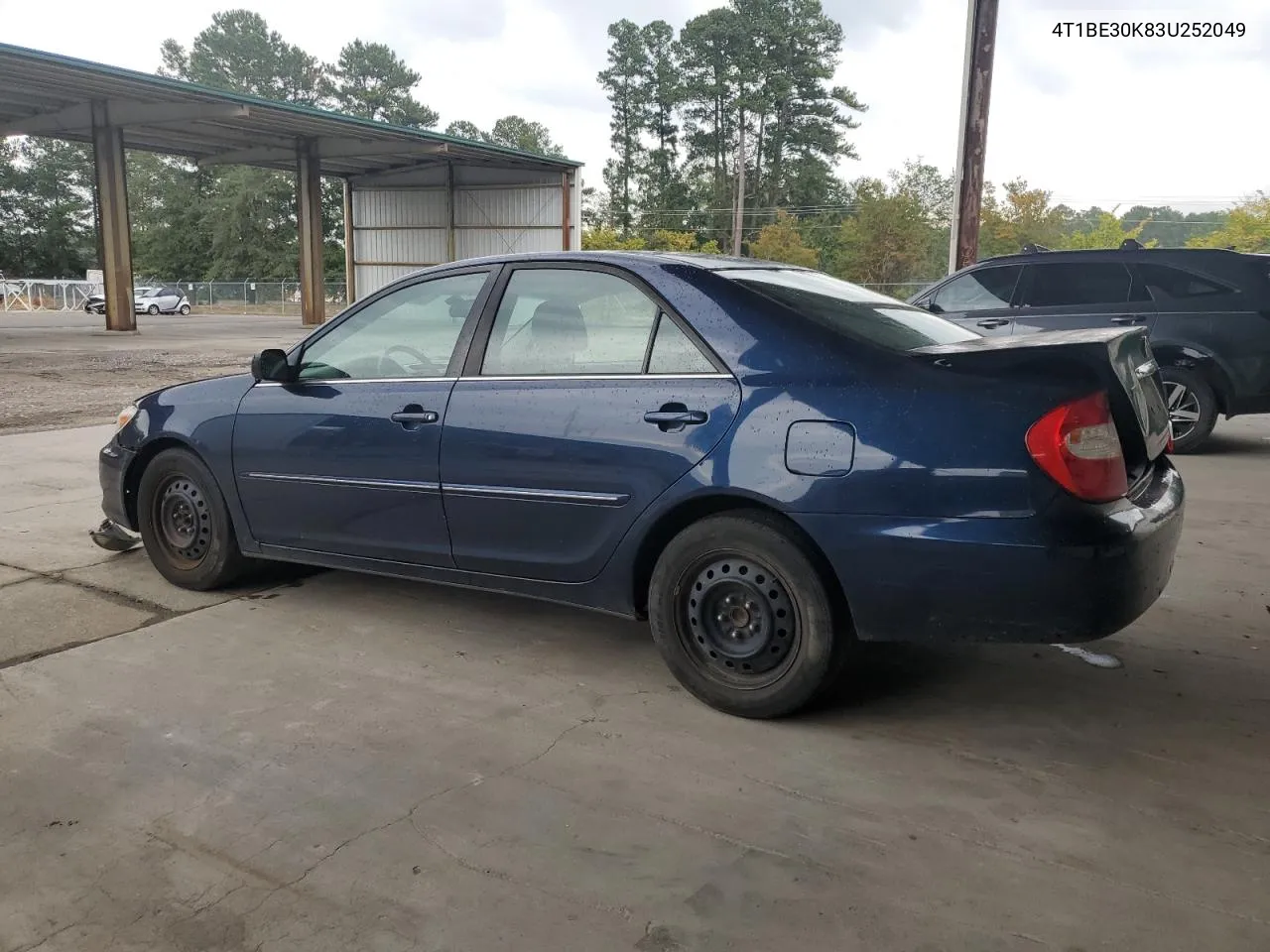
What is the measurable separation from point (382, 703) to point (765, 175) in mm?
59375

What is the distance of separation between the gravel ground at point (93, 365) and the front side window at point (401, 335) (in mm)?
7370

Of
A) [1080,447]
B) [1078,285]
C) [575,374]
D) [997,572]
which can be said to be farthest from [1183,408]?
[575,374]

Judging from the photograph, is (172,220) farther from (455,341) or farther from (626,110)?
(455,341)

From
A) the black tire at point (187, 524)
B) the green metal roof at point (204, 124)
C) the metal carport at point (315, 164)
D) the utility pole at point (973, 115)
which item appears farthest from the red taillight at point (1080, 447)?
the metal carport at point (315, 164)

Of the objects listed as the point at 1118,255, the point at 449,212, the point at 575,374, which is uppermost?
the point at 449,212

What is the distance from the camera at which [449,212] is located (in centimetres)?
3594

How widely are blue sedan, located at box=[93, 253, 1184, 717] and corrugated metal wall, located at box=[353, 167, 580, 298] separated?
28.8 meters

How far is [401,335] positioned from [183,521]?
1.52 m

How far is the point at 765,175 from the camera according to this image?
59.6 meters

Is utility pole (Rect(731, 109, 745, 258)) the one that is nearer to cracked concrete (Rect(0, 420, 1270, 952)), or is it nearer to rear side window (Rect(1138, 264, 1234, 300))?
rear side window (Rect(1138, 264, 1234, 300))

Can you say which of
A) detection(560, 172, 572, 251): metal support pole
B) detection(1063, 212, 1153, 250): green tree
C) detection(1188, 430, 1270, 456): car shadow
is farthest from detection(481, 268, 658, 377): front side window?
detection(1063, 212, 1153, 250): green tree

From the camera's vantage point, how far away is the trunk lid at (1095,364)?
309 cm

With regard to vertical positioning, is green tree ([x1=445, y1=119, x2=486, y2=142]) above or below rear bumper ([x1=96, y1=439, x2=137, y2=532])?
above

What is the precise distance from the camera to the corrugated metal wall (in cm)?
3406
